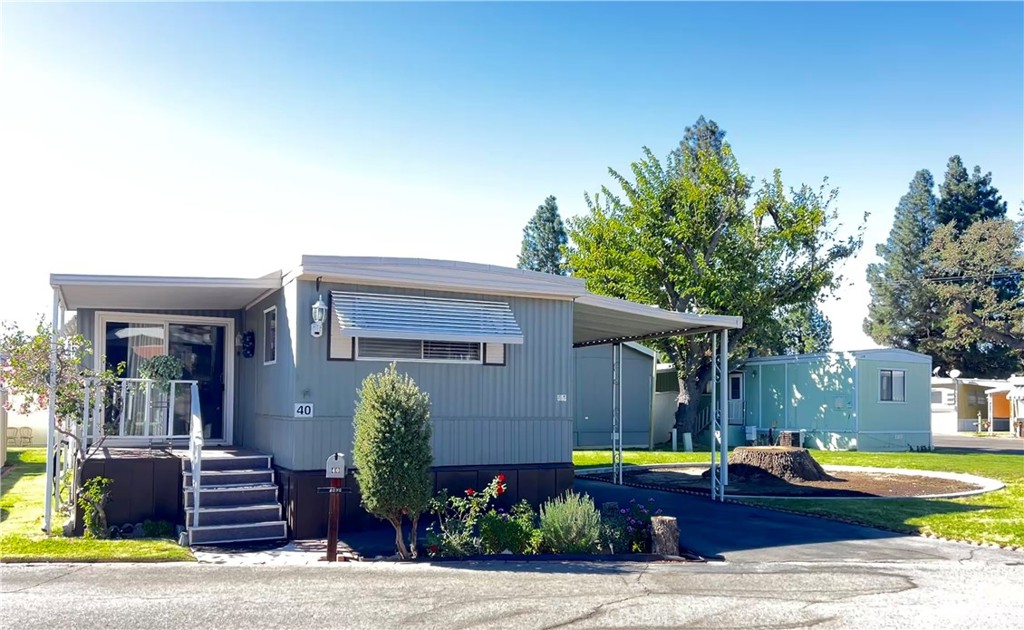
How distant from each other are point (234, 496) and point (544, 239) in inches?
1412

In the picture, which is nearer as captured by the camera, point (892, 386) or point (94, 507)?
point (94, 507)

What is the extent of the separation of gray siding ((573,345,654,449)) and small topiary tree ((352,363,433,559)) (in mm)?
16432

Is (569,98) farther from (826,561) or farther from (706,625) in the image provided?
(706,625)

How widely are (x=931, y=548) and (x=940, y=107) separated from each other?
7652mm

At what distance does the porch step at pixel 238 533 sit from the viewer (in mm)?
9336

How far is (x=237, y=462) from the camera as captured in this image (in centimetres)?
1088

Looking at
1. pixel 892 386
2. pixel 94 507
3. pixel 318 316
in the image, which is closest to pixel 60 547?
pixel 94 507

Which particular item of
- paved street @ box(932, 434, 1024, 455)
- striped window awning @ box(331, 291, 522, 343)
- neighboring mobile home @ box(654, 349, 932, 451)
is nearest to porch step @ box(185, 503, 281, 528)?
striped window awning @ box(331, 291, 522, 343)

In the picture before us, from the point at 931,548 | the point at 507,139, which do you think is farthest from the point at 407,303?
the point at 931,548

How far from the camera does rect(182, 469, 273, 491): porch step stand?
10336 millimetres

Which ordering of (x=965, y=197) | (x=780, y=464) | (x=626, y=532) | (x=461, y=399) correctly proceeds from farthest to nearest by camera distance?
1. (x=965, y=197)
2. (x=780, y=464)
3. (x=461, y=399)
4. (x=626, y=532)

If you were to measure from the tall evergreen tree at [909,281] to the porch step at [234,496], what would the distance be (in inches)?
1708

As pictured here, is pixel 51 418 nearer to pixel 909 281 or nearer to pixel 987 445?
pixel 987 445

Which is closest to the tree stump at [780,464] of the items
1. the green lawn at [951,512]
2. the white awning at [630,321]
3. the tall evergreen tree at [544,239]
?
the green lawn at [951,512]
